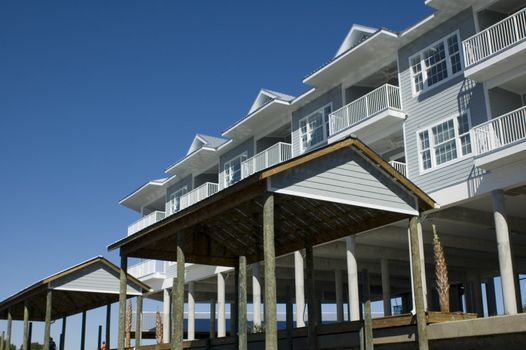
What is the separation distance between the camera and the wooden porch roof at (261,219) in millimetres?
11617

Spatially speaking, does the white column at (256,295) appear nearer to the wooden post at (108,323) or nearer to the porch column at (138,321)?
the wooden post at (108,323)

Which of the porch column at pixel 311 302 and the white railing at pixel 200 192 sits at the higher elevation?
the white railing at pixel 200 192

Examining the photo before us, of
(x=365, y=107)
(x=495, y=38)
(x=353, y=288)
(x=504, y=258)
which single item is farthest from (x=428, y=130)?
(x=353, y=288)

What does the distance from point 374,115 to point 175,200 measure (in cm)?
2041

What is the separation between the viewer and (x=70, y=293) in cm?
2495

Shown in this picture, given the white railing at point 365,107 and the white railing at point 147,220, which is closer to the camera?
the white railing at point 365,107

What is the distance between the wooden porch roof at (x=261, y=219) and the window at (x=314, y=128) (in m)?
13.3

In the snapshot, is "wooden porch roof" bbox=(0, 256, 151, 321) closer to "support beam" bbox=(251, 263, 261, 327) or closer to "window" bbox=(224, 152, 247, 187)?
"support beam" bbox=(251, 263, 261, 327)

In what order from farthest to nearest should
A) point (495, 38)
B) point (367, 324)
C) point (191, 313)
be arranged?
point (191, 313), point (495, 38), point (367, 324)

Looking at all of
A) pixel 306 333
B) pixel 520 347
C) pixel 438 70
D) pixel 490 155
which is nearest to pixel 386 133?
pixel 438 70

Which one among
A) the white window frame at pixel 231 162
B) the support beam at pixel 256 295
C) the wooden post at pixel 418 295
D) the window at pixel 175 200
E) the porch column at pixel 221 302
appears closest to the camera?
the wooden post at pixel 418 295

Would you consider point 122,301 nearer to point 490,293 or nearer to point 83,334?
point 83,334

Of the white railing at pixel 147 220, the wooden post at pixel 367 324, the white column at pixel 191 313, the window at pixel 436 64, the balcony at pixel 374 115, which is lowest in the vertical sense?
the wooden post at pixel 367 324

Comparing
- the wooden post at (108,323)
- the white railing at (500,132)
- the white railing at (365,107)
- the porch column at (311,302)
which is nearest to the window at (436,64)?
the white railing at (365,107)
